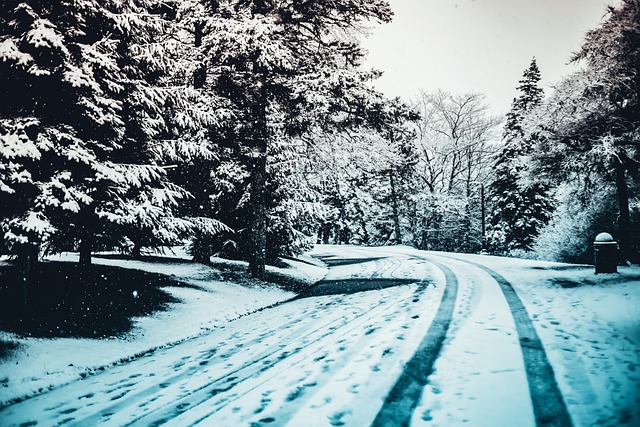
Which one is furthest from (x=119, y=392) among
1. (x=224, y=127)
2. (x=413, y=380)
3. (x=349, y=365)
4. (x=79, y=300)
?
(x=224, y=127)

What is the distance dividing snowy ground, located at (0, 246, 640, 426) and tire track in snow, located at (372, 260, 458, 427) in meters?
0.03

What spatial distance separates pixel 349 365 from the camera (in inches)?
181

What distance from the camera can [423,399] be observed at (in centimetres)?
362

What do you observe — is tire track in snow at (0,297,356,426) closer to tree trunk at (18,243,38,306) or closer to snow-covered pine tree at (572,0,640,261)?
tree trunk at (18,243,38,306)

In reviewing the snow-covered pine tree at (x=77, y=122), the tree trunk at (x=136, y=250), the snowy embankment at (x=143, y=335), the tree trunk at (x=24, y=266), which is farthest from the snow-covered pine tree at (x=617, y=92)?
the tree trunk at (x=24, y=266)

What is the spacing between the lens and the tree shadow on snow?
601 cm

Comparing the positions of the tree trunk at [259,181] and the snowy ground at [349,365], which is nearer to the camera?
the snowy ground at [349,365]

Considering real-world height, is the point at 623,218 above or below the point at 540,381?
above

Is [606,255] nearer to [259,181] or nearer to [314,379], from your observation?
[314,379]

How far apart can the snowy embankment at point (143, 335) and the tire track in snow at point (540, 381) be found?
18.3 ft

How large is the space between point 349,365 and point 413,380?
88 cm

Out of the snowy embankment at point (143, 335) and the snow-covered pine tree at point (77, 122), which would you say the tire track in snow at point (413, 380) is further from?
the snow-covered pine tree at point (77, 122)

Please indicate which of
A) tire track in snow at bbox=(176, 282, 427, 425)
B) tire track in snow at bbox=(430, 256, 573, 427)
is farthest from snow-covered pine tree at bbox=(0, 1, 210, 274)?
tire track in snow at bbox=(430, 256, 573, 427)

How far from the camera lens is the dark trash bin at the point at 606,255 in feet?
32.8
